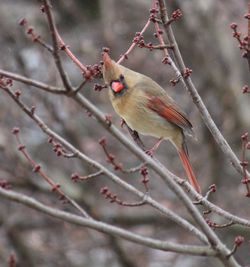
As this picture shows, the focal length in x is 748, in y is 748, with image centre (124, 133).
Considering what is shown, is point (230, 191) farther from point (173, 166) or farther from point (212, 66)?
point (212, 66)

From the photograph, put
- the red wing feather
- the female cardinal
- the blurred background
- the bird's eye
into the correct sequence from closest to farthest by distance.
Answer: the bird's eye, the female cardinal, the red wing feather, the blurred background

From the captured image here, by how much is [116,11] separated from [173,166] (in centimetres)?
208

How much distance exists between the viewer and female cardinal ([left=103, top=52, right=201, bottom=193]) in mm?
4051

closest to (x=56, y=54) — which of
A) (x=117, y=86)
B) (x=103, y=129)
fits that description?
(x=117, y=86)

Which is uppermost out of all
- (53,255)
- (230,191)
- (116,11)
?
(116,11)

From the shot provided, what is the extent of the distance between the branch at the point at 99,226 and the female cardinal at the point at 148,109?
115 cm

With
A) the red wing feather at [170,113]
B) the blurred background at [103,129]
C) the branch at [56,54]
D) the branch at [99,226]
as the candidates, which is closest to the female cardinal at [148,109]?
the red wing feather at [170,113]

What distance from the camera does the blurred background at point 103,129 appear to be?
6.42 metres

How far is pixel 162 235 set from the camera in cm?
806

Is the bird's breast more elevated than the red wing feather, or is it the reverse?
the red wing feather

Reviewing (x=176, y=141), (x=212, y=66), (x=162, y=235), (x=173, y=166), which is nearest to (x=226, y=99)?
(x=212, y=66)

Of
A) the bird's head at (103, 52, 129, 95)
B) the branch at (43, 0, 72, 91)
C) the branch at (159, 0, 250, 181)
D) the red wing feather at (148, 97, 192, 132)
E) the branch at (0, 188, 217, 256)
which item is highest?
the red wing feather at (148, 97, 192, 132)

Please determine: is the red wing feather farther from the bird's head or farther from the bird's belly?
the bird's head

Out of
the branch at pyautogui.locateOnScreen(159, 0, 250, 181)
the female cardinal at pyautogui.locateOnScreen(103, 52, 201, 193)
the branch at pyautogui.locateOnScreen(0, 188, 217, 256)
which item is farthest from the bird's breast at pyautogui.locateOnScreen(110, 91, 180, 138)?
the branch at pyautogui.locateOnScreen(0, 188, 217, 256)
